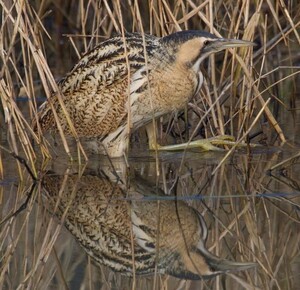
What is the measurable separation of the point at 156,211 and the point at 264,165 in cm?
113

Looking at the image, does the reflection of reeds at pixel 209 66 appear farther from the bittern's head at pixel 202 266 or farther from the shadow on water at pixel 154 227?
the bittern's head at pixel 202 266

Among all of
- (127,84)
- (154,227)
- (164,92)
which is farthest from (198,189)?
(127,84)

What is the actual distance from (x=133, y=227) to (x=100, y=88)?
5.77ft

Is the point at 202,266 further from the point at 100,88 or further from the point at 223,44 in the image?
the point at 100,88

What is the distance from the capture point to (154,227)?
484 cm

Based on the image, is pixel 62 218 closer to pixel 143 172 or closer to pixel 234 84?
pixel 143 172

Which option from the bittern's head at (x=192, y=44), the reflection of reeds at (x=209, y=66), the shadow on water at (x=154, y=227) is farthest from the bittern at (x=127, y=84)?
the shadow on water at (x=154, y=227)

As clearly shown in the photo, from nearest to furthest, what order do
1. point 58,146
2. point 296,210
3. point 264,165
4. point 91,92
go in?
point 296,210 → point 264,165 → point 91,92 → point 58,146

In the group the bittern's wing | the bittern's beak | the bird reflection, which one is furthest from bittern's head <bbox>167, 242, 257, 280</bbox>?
the bittern's wing

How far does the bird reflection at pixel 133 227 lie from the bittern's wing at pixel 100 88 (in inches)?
26.0

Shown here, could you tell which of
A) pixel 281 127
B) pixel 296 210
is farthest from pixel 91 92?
pixel 296 210

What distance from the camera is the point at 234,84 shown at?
6.41 metres

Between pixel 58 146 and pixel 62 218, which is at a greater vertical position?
pixel 62 218

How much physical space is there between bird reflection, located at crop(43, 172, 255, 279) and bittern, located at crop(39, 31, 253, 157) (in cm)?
63
